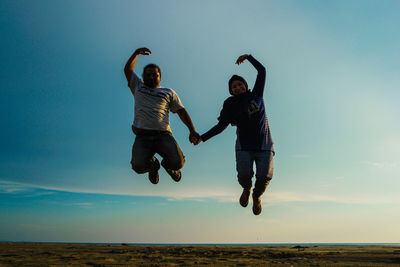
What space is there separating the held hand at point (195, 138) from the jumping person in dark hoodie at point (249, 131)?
95 millimetres

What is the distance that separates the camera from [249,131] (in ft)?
20.1

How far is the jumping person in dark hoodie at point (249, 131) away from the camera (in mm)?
6078

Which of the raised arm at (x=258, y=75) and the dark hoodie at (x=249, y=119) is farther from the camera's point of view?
the raised arm at (x=258, y=75)

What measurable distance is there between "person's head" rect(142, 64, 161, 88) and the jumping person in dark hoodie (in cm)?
152

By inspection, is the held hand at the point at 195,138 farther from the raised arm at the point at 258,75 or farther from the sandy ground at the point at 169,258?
the sandy ground at the point at 169,258

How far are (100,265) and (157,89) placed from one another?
15.2 feet

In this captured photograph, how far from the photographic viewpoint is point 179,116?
673cm

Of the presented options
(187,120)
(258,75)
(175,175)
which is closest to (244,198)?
(175,175)

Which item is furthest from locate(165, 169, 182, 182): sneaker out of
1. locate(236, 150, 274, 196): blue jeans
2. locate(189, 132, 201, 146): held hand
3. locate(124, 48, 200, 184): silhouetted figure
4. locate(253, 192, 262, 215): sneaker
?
locate(253, 192, 262, 215): sneaker

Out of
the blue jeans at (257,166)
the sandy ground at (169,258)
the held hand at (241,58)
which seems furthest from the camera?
the sandy ground at (169,258)

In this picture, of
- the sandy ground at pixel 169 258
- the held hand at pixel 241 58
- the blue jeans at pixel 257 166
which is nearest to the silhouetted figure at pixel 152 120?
the blue jeans at pixel 257 166

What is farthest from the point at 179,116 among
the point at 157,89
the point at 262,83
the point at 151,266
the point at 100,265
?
the point at 100,265

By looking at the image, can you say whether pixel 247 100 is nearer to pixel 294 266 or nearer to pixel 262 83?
pixel 262 83

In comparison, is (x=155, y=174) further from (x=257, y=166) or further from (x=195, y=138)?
(x=257, y=166)
